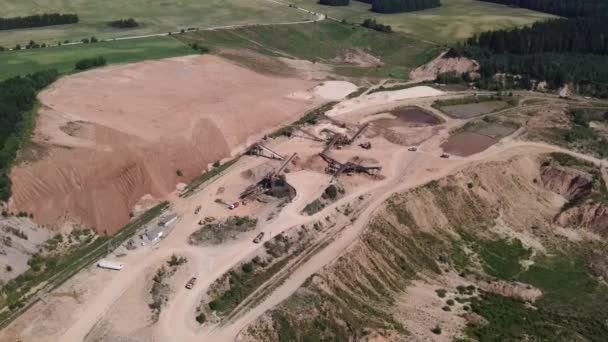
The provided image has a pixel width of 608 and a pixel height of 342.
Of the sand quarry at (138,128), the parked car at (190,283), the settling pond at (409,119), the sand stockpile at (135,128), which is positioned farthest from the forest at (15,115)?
the settling pond at (409,119)

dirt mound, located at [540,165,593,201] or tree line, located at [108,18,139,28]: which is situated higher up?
tree line, located at [108,18,139,28]

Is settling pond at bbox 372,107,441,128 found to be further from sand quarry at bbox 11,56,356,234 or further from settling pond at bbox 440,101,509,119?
sand quarry at bbox 11,56,356,234

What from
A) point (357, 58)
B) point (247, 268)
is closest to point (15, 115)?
point (247, 268)

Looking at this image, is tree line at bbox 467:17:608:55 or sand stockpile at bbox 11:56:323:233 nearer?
sand stockpile at bbox 11:56:323:233

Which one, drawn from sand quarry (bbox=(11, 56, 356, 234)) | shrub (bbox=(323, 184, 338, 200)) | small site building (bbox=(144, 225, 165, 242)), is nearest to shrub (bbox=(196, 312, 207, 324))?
small site building (bbox=(144, 225, 165, 242))

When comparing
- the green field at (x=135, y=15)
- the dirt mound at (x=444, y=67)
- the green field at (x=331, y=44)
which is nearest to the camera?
the dirt mound at (x=444, y=67)

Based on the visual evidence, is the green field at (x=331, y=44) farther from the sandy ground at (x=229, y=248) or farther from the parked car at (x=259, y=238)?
the parked car at (x=259, y=238)

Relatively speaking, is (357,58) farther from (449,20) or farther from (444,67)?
(449,20)

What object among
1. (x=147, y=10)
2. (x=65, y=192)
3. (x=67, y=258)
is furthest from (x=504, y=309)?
(x=147, y=10)
